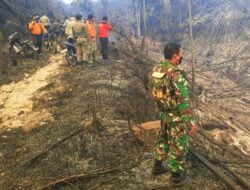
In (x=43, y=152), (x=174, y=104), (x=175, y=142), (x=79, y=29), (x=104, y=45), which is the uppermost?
(x=79, y=29)

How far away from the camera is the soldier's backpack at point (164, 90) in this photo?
16.1 feet

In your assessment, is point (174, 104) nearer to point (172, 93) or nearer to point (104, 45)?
point (172, 93)

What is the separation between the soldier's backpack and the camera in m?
A: 4.92

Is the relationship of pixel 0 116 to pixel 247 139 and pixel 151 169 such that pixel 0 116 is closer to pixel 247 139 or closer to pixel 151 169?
pixel 151 169

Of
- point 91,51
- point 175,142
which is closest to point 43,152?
point 175,142

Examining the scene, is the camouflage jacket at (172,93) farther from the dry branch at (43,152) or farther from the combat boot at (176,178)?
the dry branch at (43,152)

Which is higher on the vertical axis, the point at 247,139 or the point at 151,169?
the point at 151,169

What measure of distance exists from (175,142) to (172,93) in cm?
64

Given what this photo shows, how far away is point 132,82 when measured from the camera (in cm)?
1144

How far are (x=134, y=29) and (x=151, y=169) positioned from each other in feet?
87.9

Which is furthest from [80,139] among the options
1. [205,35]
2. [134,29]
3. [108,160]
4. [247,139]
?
[134,29]

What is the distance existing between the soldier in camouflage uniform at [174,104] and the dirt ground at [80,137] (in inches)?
24.0

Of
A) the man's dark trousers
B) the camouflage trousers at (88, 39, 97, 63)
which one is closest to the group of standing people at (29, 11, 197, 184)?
the camouflage trousers at (88, 39, 97, 63)

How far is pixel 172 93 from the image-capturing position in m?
4.93
